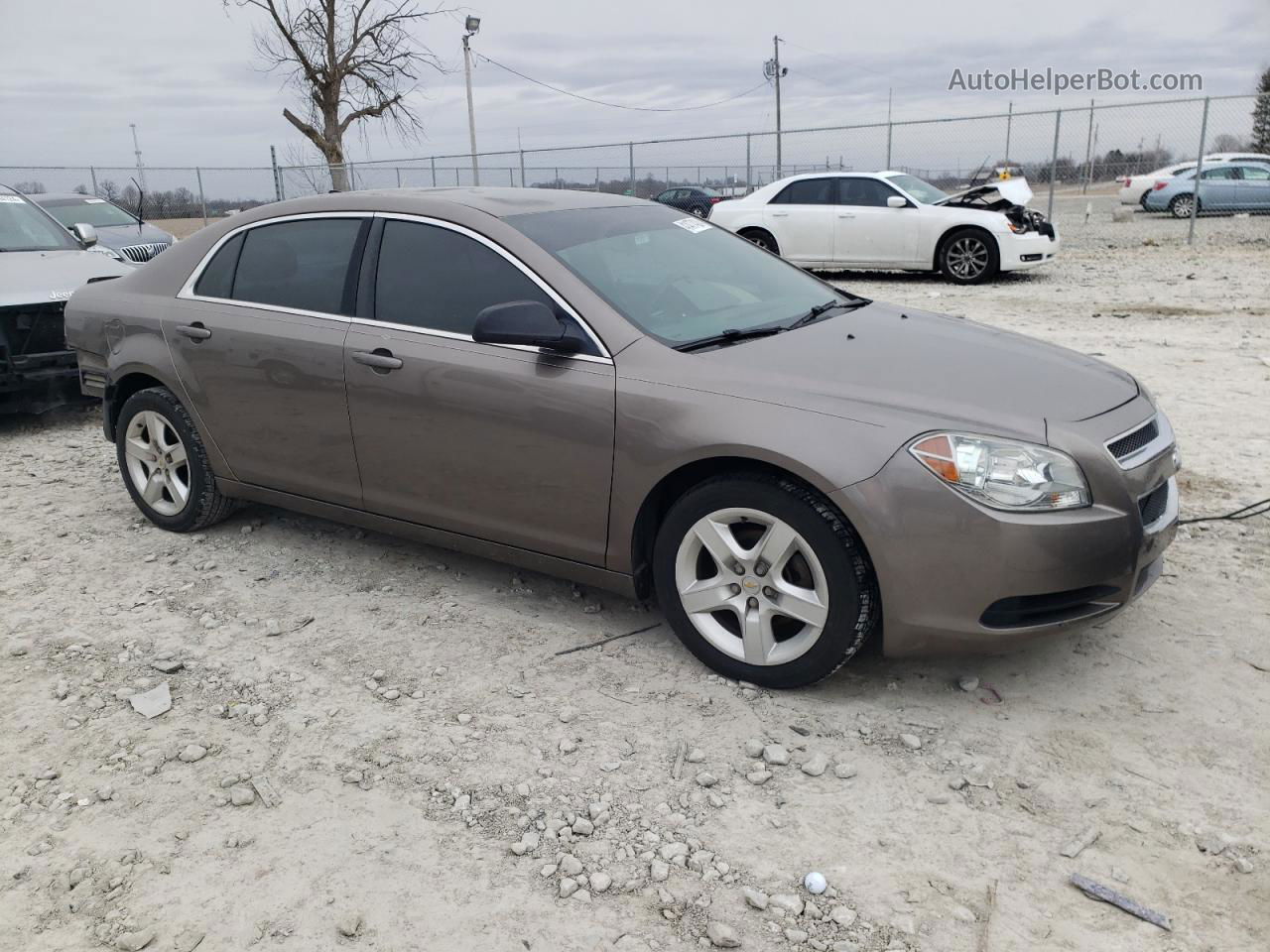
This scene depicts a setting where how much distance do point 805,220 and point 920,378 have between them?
11222 mm

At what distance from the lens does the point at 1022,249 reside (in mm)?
13062

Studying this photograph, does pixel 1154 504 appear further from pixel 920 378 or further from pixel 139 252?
pixel 139 252

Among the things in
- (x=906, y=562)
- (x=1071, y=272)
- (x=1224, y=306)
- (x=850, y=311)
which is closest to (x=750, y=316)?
(x=850, y=311)

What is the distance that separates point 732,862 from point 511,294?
83.3 inches

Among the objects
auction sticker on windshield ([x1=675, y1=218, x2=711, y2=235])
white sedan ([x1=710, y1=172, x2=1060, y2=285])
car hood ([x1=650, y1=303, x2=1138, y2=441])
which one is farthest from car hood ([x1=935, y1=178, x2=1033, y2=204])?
car hood ([x1=650, y1=303, x2=1138, y2=441])

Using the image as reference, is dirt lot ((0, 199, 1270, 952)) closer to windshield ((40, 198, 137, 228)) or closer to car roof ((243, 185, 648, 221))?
car roof ((243, 185, 648, 221))

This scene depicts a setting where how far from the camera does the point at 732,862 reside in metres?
2.59

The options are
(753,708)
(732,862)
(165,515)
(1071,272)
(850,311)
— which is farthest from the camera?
(1071,272)

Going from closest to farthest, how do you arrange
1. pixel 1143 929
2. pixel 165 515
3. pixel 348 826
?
1. pixel 1143 929
2. pixel 348 826
3. pixel 165 515

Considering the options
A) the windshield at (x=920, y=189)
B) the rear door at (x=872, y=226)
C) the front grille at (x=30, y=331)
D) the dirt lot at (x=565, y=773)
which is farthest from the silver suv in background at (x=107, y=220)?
the windshield at (x=920, y=189)

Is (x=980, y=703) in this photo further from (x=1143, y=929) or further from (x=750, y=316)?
(x=750, y=316)

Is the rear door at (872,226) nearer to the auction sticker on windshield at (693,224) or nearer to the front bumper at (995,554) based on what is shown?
the auction sticker on windshield at (693,224)

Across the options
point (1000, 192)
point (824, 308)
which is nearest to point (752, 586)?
point (824, 308)

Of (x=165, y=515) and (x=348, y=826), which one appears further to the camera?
(x=165, y=515)
